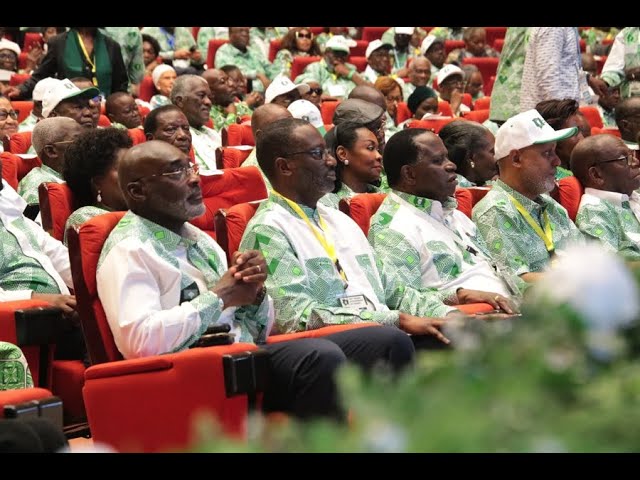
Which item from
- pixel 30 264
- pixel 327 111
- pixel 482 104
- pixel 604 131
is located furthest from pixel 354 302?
pixel 482 104

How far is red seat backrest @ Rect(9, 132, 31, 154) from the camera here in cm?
535

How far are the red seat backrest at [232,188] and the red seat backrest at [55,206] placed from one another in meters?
0.68

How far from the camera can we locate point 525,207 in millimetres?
4305

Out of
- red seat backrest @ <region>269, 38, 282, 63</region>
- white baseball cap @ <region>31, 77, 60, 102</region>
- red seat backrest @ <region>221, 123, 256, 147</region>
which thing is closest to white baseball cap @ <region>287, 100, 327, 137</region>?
red seat backrest @ <region>221, 123, 256, 147</region>

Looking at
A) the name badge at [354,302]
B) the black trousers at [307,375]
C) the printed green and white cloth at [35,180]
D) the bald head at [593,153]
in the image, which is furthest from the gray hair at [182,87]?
the black trousers at [307,375]

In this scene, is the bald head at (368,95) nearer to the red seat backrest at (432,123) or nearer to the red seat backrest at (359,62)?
the red seat backrest at (432,123)

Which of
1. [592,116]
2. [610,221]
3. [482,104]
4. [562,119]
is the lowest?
[482,104]

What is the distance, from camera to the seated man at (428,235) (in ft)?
12.3

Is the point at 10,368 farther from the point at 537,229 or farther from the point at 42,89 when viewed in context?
the point at 42,89

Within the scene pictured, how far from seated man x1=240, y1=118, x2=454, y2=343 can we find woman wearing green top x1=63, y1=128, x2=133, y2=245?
51cm

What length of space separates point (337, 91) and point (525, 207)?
5.38 m

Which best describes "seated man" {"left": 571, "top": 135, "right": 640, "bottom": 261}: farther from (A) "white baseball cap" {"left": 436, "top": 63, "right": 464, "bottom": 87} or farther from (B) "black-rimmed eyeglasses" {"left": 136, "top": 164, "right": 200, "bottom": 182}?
(A) "white baseball cap" {"left": 436, "top": 63, "right": 464, "bottom": 87}
